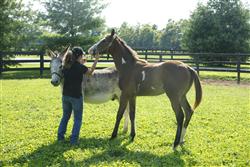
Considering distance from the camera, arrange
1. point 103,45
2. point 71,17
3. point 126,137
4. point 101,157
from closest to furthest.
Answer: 1. point 101,157
2. point 103,45
3. point 126,137
4. point 71,17

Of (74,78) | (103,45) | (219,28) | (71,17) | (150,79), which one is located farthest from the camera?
(219,28)

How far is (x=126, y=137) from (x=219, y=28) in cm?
2391

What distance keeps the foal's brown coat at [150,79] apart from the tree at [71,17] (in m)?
18.9

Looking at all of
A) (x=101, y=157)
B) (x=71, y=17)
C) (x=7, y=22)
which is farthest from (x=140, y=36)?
(x=101, y=157)

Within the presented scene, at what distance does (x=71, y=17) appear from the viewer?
25078 millimetres

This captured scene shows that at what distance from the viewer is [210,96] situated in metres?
12.6

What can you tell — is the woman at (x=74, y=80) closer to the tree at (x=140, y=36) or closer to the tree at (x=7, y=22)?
the tree at (x=7, y=22)

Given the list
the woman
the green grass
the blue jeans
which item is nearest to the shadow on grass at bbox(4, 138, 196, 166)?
the green grass

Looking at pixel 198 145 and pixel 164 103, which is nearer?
pixel 198 145

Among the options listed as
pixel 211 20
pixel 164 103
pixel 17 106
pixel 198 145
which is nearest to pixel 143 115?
pixel 164 103

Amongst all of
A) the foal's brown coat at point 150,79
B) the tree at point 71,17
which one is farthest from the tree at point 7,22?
the foal's brown coat at point 150,79

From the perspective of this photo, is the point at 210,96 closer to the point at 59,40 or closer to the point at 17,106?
the point at 17,106

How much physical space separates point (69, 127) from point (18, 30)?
1631 centimetres

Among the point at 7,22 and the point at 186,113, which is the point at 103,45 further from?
the point at 7,22
